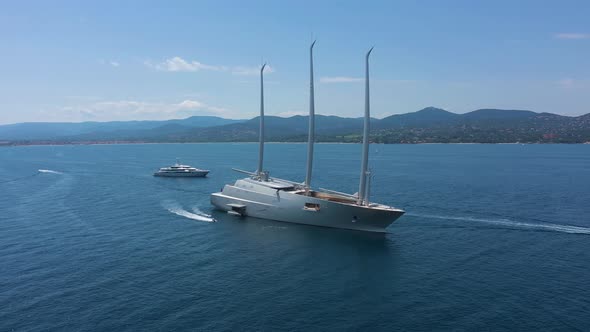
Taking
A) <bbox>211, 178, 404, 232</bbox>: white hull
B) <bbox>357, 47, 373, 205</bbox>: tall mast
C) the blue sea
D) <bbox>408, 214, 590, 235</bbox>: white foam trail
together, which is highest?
<bbox>357, 47, 373, 205</bbox>: tall mast

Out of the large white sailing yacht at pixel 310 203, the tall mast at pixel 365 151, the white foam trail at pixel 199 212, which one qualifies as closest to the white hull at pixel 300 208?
the large white sailing yacht at pixel 310 203

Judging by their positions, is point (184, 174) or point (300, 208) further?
point (184, 174)

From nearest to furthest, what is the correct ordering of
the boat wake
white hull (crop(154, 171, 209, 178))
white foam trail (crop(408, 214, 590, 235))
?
1. white foam trail (crop(408, 214, 590, 235))
2. the boat wake
3. white hull (crop(154, 171, 209, 178))

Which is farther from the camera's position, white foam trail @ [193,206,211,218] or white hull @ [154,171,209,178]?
white hull @ [154,171,209,178]

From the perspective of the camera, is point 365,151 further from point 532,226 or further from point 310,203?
point 532,226

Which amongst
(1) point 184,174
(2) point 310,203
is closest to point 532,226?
(2) point 310,203

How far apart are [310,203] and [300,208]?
164cm

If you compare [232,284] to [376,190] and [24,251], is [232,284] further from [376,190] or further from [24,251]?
[376,190]

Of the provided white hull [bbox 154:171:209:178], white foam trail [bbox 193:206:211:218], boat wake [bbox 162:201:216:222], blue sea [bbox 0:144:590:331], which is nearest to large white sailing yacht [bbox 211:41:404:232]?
blue sea [bbox 0:144:590:331]

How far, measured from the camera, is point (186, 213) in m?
65.4

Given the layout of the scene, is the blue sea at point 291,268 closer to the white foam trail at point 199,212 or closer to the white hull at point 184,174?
the white foam trail at point 199,212

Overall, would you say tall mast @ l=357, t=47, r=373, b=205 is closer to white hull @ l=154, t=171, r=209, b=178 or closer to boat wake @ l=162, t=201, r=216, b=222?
boat wake @ l=162, t=201, r=216, b=222

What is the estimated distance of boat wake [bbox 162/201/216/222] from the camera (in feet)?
204

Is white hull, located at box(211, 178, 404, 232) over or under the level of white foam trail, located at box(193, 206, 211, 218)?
over
